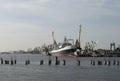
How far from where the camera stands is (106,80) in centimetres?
5978

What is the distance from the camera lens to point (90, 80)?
195 ft

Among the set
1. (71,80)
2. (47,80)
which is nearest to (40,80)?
(47,80)

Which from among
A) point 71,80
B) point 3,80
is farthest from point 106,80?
point 3,80

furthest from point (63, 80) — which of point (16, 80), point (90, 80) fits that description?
point (16, 80)

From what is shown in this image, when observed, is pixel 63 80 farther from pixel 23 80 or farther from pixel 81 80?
pixel 23 80

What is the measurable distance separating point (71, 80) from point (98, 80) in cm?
524

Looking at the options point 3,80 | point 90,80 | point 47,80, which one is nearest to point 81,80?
point 90,80

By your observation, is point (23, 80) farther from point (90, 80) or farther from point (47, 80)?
point (90, 80)

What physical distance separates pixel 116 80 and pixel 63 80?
33.9 feet

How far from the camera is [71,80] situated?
59.5 m

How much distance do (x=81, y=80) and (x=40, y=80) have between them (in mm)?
7916

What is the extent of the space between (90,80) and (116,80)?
201 inches

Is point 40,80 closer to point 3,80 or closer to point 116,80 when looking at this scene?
point 3,80

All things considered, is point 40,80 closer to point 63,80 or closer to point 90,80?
point 63,80
